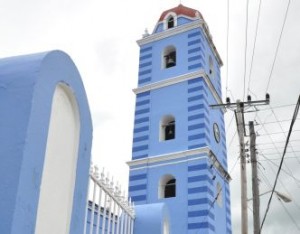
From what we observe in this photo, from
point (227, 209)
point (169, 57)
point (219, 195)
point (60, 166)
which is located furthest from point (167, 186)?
point (60, 166)

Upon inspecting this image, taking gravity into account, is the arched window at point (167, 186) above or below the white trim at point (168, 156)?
below

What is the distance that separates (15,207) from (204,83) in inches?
621

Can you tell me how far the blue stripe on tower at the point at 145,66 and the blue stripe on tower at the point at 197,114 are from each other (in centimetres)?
234

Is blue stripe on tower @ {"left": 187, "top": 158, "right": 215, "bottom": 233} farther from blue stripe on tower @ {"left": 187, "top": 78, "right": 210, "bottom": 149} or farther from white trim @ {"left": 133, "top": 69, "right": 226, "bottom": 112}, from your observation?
white trim @ {"left": 133, "top": 69, "right": 226, "bottom": 112}

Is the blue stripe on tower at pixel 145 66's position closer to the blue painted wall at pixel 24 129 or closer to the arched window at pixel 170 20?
the arched window at pixel 170 20

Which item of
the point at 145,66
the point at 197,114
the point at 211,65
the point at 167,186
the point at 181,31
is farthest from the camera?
the point at 211,65

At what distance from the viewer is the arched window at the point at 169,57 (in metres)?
21.3

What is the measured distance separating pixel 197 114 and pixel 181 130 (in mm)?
929

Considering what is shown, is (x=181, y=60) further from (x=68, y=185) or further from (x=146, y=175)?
(x=68, y=185)

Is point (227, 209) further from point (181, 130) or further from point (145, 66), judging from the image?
point (145, 66)

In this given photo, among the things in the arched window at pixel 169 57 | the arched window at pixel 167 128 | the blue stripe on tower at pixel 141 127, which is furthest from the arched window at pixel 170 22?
the arched window at pixel 167 128

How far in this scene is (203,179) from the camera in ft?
57.3

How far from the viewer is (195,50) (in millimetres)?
20484

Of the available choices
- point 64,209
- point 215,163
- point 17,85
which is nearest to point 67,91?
point 17,85
